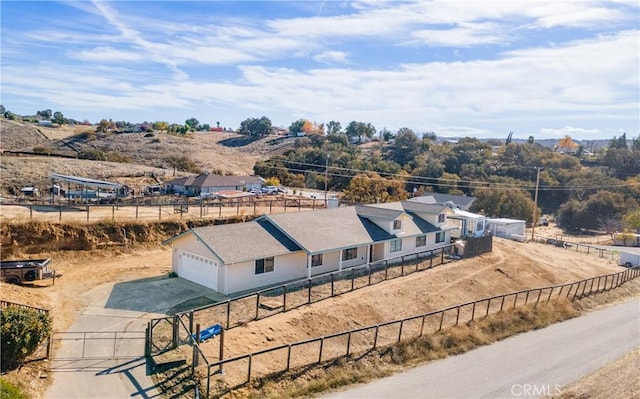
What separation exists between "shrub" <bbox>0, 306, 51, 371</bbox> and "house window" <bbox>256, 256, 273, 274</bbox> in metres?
11.1

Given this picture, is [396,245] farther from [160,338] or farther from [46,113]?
[46,113]

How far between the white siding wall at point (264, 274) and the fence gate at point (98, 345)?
598 centimetres

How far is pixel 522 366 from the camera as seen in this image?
62.9ft

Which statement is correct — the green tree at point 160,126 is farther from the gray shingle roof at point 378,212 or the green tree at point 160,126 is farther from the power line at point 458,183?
the gray shingle roof at point 378,212

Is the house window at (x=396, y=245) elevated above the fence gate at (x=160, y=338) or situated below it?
above

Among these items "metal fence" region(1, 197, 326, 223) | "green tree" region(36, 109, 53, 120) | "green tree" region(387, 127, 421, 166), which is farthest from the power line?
"green tree" region(36, 109, 53, 120)

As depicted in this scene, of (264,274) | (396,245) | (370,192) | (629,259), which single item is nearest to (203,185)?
(370,192)

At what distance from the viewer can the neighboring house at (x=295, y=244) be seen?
973 inches

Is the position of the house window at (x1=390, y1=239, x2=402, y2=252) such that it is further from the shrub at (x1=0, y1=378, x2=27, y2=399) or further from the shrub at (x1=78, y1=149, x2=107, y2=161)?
the shrub at (x1=78, y1=149, x2=107, y2=161)

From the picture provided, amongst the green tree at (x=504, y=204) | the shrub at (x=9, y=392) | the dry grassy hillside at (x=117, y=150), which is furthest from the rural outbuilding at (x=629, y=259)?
the dry grassy hillside at (x=117, y=150)

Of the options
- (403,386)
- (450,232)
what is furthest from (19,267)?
(450,232)

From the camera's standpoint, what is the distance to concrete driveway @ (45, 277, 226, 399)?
48.2 feet

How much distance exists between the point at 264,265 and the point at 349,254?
6644 millimetres

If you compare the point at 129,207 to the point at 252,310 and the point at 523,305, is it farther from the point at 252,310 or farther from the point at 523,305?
the point at 523,305
